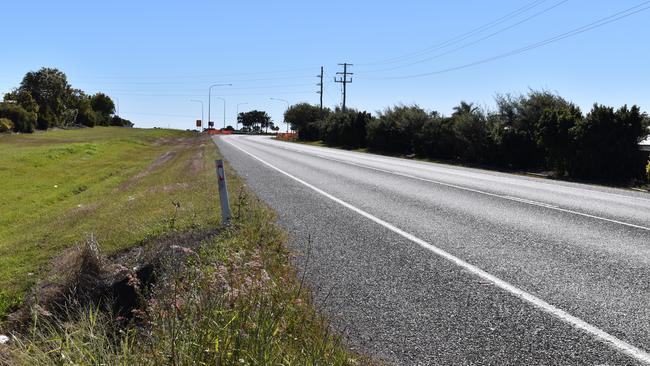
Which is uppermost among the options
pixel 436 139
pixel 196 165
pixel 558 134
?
pixel 558 134

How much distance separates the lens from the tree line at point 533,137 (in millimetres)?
22094

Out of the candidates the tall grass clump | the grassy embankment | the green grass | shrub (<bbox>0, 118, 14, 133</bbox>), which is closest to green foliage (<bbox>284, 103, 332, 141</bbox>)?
shrub (<bbox>0, 118, 14, 133</bbox>)

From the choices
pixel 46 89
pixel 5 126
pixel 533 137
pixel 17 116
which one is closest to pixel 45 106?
pixel 46 89

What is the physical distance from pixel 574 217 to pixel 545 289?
218 inches

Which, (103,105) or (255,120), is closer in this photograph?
(103,105)

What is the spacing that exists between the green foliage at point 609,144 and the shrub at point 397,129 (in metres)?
19.5

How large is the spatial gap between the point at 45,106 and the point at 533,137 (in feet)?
234

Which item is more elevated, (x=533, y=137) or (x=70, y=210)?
(x=533, y=137)

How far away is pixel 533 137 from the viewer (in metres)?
29.0


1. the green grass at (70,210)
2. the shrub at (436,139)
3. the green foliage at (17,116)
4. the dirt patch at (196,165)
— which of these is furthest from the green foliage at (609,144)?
the green foliage at (17,116)

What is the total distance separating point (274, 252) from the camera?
7562 mm

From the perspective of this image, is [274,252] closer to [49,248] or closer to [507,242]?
[507,242]

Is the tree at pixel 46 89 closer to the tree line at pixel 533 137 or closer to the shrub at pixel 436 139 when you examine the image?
the tree line at pixel 533 137

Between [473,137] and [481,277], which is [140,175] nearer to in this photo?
[473,137]
